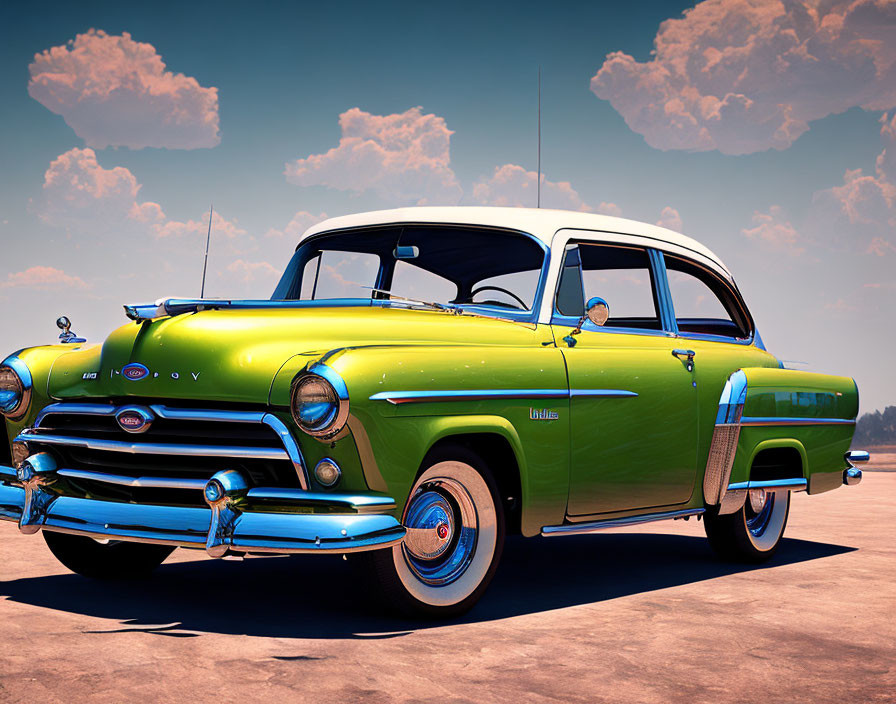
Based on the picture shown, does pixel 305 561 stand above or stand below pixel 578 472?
below

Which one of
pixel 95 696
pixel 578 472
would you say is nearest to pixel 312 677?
pixel 95 696

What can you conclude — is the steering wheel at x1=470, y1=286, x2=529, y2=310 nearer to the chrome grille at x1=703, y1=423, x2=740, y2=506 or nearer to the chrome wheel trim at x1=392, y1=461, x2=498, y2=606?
the chrome wheel trim at x1=392, y1=461, x2=498, y2=606

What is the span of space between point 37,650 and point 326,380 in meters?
1.45

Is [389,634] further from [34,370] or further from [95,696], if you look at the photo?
[34,370]

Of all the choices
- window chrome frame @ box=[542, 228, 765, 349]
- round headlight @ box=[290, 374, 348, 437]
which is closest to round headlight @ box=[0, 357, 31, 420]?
round headlight @ box=[290, 374, 348, 437]

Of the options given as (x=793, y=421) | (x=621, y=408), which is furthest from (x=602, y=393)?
(x=793, y=421)

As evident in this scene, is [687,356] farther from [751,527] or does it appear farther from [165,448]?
[165,448]

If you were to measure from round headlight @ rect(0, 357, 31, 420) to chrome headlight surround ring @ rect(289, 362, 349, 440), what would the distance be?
1884 mm

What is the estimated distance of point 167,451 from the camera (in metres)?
4.61

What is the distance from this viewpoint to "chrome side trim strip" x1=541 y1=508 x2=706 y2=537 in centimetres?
536

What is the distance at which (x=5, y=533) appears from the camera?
7.90 metres

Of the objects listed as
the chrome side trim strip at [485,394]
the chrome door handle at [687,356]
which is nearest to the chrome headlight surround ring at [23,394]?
the chrome side trim strip at [485,394]

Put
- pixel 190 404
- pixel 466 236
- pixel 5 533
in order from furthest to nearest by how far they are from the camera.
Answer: pixel 5 533
pixel 466 236
pixel 190 404

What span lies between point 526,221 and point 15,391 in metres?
2.79
